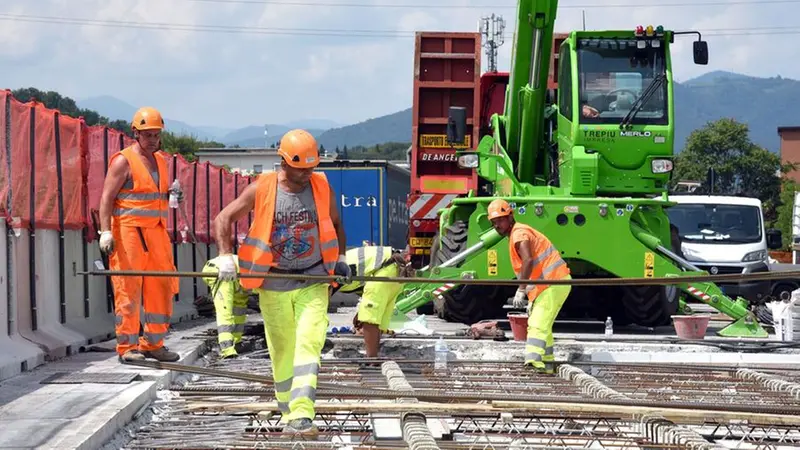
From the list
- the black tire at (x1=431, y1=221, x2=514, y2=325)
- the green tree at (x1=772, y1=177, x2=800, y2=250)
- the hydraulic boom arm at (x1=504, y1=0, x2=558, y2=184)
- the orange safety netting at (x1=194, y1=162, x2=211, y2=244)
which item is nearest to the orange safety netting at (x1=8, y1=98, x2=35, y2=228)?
the black tire at (x1=431, y1=221, x2=514, y2=325)

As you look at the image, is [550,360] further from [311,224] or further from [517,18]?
[517,18]

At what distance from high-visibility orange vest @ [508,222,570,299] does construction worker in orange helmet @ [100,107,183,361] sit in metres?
2.95

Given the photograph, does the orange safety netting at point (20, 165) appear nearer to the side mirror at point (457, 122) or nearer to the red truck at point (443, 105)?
the side mirror at point (457, 122)

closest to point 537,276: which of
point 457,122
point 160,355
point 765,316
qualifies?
point 160,355

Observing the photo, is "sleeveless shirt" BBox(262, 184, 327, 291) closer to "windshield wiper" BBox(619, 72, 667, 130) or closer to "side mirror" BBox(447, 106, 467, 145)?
"windshield wiper" BBox(619, 72, 667, 130)

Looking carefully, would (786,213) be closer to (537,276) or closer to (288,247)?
(537,276)

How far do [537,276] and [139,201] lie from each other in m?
3.46

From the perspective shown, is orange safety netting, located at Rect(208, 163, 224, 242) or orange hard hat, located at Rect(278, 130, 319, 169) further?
orange safety netting, located at Rect(208, 163, 224, 242)

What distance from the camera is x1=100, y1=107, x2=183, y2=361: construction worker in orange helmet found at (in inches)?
376

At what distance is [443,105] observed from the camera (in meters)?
19.5

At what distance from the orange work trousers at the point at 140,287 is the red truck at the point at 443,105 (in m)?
9.76

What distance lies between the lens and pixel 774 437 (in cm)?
769

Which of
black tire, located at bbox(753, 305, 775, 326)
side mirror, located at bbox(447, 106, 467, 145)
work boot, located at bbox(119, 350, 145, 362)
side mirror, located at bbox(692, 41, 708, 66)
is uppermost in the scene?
side mirror, located at bbox(692, 41, 708, 66)

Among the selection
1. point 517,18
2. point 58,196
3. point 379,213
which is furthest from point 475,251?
point 379,213
